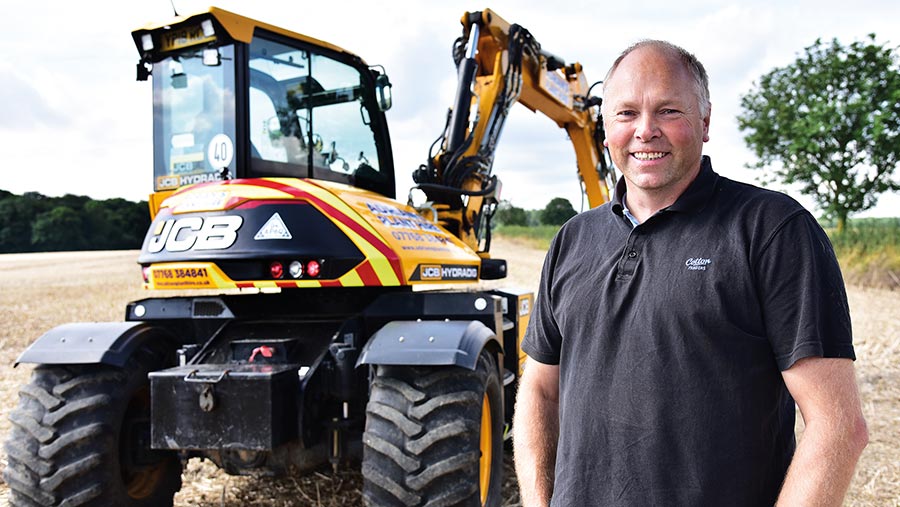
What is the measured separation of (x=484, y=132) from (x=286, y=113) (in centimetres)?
224

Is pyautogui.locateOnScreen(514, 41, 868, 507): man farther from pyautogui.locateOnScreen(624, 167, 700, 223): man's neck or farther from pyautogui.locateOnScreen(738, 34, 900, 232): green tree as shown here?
pyautogui.locateOnScreen(738, 34, 900, 232): green tree

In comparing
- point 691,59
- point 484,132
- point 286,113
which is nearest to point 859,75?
point 484,132

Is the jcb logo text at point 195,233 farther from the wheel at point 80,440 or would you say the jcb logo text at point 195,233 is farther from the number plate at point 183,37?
the number plate at point 183,37

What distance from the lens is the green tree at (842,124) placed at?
28.0m

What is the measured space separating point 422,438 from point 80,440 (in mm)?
1867

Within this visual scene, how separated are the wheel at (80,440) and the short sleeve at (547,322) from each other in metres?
2.97

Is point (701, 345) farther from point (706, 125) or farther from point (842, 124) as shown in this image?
point (842, 124)

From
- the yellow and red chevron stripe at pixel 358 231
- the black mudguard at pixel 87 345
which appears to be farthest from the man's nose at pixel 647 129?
the black mudguard at pixel 87 345

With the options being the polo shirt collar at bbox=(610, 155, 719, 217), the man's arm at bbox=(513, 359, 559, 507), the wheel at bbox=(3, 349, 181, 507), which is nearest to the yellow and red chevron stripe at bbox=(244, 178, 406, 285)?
the wheel at bbox=(3, 349, 181, 507)

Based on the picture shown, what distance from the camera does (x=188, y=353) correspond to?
4.70 meters

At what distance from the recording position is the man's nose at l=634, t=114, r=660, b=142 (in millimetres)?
1774

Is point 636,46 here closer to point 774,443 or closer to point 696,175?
point 696,175

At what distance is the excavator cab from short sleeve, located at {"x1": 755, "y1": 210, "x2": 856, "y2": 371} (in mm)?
3664

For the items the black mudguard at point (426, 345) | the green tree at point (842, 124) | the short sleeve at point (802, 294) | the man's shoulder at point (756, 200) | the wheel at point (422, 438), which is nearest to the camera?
the short sleeve at point (802, 294)
